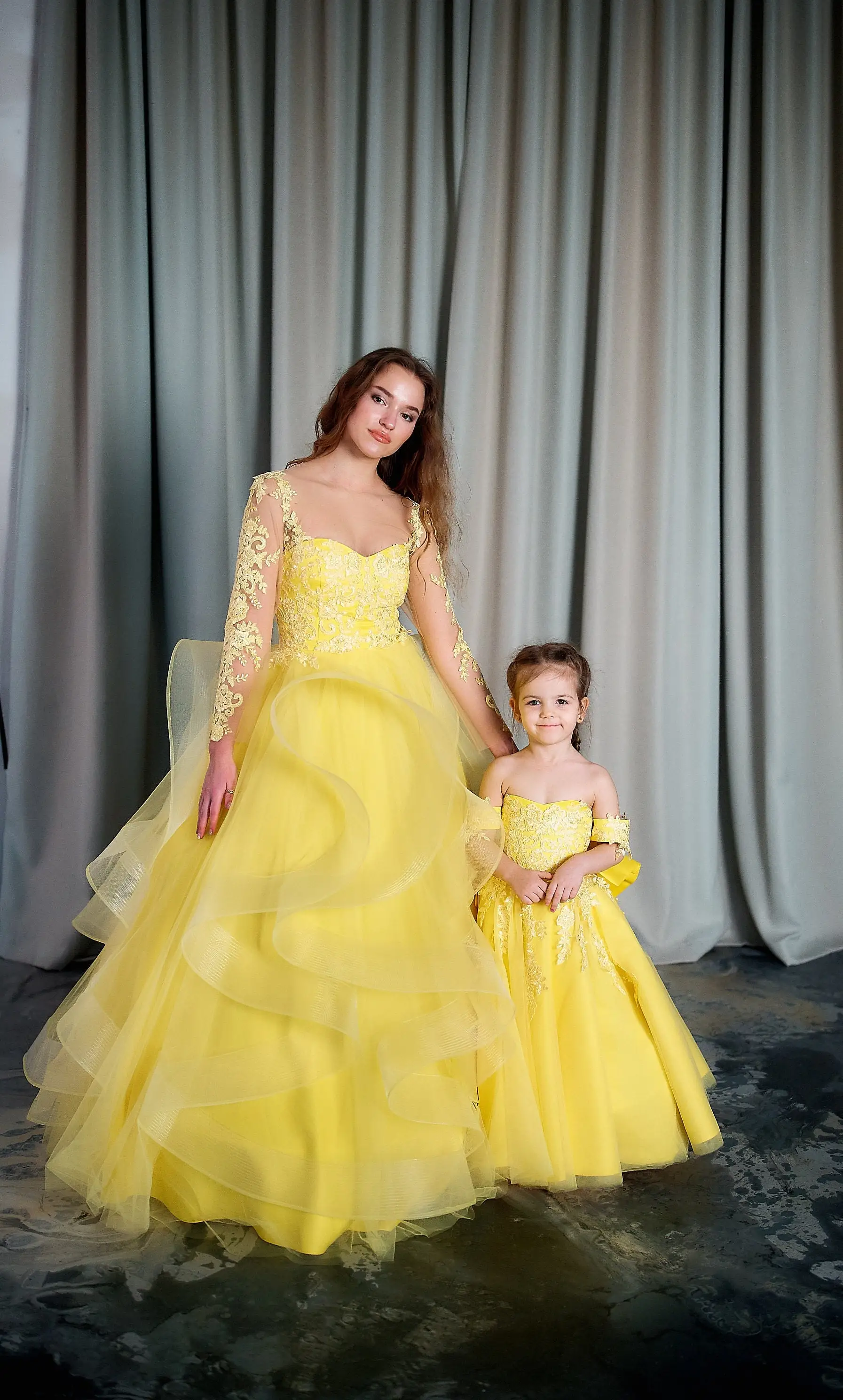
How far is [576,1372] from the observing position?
5.26 feet

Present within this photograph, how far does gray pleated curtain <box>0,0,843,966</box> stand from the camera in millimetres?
3293

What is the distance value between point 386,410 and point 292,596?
1.41 feet

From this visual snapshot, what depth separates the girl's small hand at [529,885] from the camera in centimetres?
219

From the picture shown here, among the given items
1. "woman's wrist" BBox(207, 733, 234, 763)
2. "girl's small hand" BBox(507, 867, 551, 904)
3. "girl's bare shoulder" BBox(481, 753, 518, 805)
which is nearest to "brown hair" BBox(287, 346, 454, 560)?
"girl's bare shoulder" BBox(481, 753, 518, 805)

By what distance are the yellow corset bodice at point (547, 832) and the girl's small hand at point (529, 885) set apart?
3 centimetres

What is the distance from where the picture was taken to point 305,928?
189 cm

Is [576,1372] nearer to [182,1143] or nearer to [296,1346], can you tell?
[296,1346]

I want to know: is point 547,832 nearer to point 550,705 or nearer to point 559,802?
point 559,802

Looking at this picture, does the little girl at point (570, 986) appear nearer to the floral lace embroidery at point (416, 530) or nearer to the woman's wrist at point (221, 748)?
the floral lace embroidery at point (416, 530)

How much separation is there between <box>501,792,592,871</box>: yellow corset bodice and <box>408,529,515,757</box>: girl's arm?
0.23 m

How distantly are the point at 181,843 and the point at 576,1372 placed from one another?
1.10 metres

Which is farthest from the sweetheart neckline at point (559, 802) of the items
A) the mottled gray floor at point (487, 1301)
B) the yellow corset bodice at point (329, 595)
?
the mottled gray floor at point (487, 1301)
